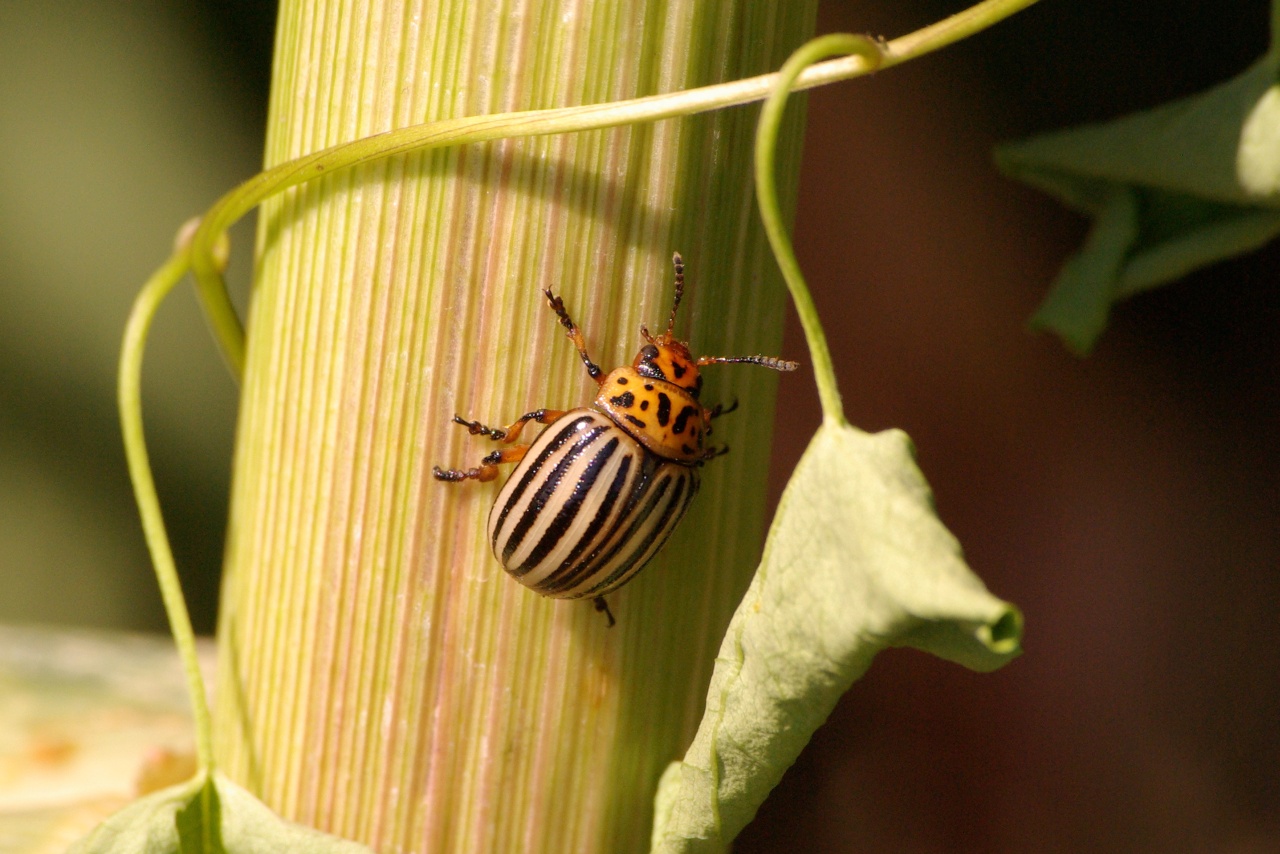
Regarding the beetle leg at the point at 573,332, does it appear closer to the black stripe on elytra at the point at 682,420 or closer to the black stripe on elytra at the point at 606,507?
the black stripe on elytra at the point at 606,507

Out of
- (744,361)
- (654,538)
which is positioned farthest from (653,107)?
(654,538)

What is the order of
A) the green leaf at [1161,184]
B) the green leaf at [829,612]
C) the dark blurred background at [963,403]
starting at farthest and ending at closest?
the dark blurred background at [963,403], the green leaf at [1161,184], the green leaf at [829,612]

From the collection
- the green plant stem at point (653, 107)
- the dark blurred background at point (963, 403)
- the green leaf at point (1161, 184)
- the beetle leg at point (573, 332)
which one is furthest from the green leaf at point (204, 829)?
the dark blurred background at point (963, 403)

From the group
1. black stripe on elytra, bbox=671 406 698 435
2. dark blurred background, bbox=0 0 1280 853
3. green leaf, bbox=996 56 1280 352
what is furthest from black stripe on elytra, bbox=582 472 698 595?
dark blurred background, bbox=0 0 1280 853

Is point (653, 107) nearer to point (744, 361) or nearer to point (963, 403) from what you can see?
point (744, 361)

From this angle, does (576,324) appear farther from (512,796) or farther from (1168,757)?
(1168,757)

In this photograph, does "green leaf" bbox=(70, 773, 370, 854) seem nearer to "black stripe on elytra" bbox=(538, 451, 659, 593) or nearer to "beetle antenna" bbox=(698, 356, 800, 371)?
"black stripe on elytra" bbox=(538, 451, 659, 593)
